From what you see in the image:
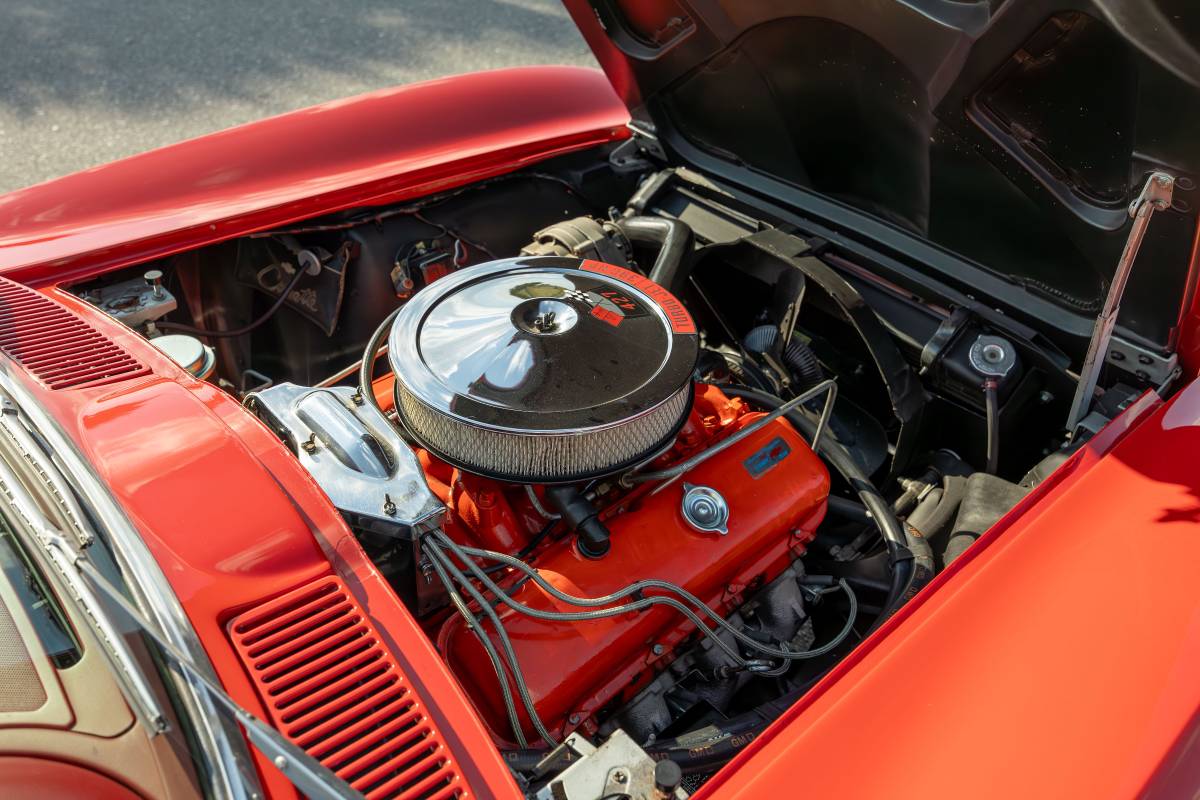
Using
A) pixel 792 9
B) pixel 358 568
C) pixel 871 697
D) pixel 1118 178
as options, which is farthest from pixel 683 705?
Answer: pixel 792 9

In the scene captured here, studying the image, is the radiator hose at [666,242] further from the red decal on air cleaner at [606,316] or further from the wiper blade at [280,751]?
the wiper blade at [280,751]

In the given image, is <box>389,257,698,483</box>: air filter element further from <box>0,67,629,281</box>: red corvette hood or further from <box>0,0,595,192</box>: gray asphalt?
<box>0,0,595,192</box>: gray asphalt

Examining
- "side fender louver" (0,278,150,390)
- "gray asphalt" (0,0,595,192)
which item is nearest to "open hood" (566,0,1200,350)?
"side fender louver" (0,278,150,390)

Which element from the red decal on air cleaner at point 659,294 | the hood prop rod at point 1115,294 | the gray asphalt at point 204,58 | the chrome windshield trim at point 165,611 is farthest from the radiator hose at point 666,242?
the gray asphalt at point 204,58

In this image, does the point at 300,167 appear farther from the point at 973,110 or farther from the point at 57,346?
the point at 973,110

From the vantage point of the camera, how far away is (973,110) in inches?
56.8

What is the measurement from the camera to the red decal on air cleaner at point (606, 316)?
1.44 metres

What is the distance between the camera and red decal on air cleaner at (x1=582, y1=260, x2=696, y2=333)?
1.48 meters

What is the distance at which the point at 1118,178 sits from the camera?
137 cm

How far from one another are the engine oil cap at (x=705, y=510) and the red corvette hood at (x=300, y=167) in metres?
1.00

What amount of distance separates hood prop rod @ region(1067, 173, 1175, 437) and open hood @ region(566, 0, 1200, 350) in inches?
1.2

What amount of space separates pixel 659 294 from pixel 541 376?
32 cm

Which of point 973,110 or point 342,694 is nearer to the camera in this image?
point 342,694

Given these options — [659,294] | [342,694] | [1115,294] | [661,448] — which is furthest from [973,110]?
[342,694]
